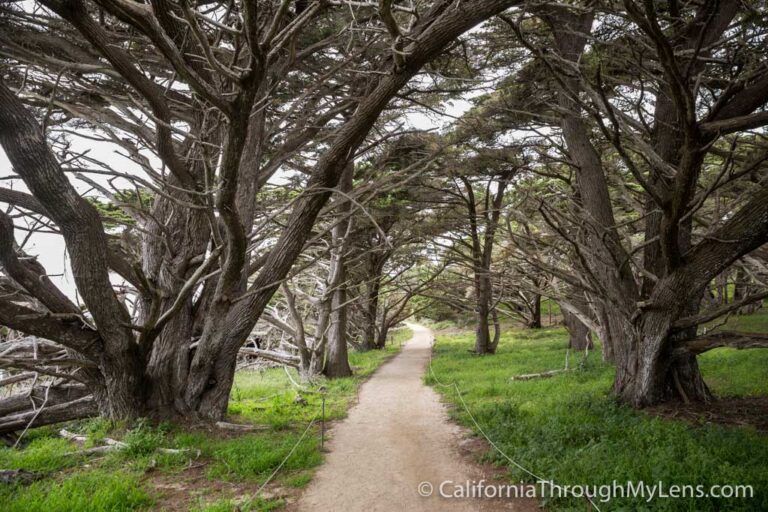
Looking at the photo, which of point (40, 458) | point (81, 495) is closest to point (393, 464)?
point (81, 495)

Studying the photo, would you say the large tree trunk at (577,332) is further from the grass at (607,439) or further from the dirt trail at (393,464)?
the dirt trail at (393,464)

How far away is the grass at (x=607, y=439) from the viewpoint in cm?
361

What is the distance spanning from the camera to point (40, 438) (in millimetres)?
5969

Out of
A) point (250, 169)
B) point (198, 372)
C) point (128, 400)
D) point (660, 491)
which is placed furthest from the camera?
point (250, 169)

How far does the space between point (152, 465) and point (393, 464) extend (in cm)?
270

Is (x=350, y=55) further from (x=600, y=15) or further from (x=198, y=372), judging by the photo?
(x=198, y=372)

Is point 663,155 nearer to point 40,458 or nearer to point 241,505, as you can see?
point 241,505

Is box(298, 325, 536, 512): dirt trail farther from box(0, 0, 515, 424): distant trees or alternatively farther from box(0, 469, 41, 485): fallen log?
box(0, 469, 41, 485): fallen log

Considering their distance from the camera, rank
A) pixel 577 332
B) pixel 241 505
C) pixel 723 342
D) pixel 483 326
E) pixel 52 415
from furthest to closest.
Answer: pixel 483 326 → pixel 577 332 → pixel 52 415 → pixel 723 342 → pixel 241 505

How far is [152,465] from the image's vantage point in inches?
185

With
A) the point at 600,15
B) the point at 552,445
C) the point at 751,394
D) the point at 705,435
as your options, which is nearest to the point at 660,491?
the point at 552,445

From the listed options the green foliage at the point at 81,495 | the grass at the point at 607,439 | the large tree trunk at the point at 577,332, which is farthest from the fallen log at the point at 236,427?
the large tree trunk at the point at 577,332

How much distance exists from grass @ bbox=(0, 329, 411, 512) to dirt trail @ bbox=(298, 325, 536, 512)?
1.10 feet

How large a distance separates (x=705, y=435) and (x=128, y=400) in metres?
6.97
